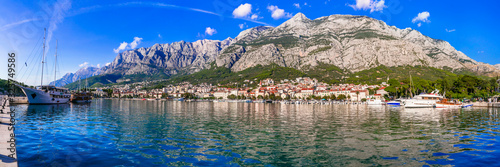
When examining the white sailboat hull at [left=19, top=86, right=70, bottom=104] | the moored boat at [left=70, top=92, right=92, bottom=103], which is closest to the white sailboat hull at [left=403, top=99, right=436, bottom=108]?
the white sailboat hull at [left=19, top=86, right=70, bottom=104]

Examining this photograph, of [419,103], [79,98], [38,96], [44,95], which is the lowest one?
[419,103]

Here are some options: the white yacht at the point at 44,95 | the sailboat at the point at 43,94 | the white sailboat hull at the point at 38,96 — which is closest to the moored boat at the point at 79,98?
the white yacht at the point at 44,95

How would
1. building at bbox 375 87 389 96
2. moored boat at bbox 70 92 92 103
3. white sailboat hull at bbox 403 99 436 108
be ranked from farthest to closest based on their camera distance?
building at bbox 375 87 389 96, moored boat at bbox 70 92 92 103, white sailboat hull at bbox 403 99 436 108

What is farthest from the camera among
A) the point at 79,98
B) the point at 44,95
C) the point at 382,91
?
the point at 382,91

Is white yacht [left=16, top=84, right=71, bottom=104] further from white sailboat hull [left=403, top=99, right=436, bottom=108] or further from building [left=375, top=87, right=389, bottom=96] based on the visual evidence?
building [left=375, top=87, right=389, bottom=96]

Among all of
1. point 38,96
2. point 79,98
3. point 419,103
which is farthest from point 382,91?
point 38,96

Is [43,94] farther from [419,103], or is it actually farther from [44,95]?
[419,103]

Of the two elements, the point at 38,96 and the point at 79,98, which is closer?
the point at 38,96

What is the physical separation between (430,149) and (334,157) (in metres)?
6.09

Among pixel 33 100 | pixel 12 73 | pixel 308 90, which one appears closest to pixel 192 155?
pixel 12 73

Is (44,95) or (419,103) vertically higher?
(44,95)

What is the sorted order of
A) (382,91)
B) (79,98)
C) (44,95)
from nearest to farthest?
(44,95) → (79,98) → (382,91)

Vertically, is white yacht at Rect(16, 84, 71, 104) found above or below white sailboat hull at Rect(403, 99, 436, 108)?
above

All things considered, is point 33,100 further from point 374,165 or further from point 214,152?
point 374,165
